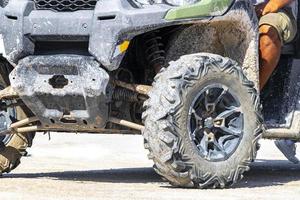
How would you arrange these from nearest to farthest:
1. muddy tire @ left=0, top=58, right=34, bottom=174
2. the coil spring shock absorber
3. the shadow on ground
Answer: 1. the coil spring shock absorber
2. the shadow on ground
3. muddy tire @ left=0, top=58, right=34, bottom=174

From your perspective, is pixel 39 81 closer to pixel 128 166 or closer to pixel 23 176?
pixel 23 176

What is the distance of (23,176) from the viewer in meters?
10.7

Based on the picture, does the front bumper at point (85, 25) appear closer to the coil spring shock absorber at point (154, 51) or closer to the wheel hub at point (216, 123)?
the coil spring shock absorber at point (154, 51)

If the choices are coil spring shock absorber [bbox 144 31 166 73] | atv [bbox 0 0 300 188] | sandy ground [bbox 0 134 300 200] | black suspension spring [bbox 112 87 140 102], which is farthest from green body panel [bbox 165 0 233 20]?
sandy ground [bbox 0 134 300 200]

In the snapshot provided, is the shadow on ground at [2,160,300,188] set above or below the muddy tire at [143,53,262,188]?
below

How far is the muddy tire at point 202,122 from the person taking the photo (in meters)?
9.02

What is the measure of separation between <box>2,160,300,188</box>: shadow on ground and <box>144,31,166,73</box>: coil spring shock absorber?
1.06 meters

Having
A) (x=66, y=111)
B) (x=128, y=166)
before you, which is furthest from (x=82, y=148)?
(x=66, y=111)

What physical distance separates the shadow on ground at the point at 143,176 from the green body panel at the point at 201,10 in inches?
58.5

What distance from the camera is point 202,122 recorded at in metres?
9.39

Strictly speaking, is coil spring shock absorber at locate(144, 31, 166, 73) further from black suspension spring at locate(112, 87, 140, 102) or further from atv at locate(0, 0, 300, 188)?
black suspension spring at locate(112, 87, 140, 102)

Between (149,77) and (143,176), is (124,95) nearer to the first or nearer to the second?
(149,77)

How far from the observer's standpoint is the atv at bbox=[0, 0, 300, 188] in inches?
359

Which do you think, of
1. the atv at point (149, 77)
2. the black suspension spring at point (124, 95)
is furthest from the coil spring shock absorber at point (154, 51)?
the black suspension spring at point (124, 95)
